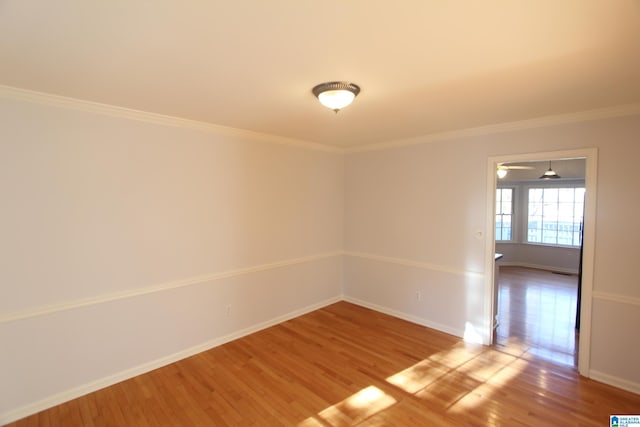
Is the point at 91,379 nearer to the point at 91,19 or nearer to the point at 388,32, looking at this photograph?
the point at 91,19

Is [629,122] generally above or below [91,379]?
above

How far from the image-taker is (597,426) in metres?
2.35

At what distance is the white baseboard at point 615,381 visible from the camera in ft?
9.07

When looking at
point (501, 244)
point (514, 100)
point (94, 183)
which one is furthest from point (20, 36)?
point (501, 244)

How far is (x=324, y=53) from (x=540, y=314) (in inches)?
204

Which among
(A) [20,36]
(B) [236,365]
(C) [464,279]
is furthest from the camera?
(C) [464,279]

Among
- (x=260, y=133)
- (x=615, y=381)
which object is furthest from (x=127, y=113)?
(x=615, y=381)

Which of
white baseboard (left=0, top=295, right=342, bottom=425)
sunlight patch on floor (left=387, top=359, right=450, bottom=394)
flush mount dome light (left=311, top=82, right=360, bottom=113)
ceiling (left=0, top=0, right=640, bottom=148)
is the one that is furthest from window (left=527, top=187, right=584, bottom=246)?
flush mount dome light (left=311, top=82, right=360, bottom=113)

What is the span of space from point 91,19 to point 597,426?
4.23 metres

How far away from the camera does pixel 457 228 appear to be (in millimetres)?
3910

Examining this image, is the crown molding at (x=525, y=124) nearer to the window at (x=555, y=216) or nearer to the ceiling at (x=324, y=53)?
the ceiling at (x=324, y=53)

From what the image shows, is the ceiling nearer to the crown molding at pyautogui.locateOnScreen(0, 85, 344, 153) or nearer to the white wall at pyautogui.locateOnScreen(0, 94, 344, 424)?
the crown molding at pyautogui.locateOnScreen(0, 85, 344, 153)

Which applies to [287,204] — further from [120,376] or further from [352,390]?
[120,376]

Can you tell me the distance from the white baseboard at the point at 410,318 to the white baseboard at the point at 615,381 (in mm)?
1261
